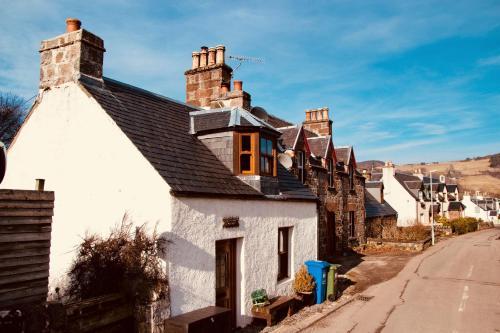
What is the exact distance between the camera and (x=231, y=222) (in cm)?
1002

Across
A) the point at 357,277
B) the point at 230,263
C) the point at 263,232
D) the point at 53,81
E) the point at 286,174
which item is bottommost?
the point at 357,277

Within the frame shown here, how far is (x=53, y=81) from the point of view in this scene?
34.1ft

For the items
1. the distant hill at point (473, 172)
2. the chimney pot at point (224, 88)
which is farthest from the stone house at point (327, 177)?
the distant hill at point (473, 172)

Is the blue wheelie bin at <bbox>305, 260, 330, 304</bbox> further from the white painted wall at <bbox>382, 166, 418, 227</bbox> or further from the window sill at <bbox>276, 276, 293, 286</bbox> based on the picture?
the white painted wall at <bbox>382, 166, 418, 227</bbox>

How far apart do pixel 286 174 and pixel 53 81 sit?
27.3ft

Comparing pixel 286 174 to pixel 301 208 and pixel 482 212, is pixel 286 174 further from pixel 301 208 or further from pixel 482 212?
pixel 482 212

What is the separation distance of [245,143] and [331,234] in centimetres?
1310

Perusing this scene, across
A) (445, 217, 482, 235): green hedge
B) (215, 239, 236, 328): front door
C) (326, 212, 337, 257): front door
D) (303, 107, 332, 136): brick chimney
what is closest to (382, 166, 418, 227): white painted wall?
(445, 217, 482, 235): green hedge

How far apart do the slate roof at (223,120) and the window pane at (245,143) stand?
46 centimetres

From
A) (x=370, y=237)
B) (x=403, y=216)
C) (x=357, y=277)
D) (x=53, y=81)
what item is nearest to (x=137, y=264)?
(x=53, y=81)

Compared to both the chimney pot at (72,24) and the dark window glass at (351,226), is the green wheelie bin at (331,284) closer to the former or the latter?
the chimney pot at (72,24)

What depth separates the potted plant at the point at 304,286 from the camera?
12.4 m

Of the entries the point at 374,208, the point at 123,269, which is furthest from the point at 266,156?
the point at 374,208

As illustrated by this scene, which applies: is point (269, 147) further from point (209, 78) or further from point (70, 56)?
point (70, 56)
